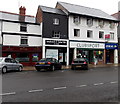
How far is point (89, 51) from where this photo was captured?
1099 inches

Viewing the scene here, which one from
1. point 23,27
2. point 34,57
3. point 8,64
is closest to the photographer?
point 8,64

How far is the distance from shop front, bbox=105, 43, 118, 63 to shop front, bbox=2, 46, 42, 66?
1451 centimetres

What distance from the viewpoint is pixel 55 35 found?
80.9ft

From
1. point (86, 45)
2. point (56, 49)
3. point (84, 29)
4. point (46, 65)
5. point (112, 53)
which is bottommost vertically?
point (46, 65)

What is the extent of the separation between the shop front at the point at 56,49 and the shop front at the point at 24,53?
3.74 feet

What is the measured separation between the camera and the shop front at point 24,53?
68.9 feet

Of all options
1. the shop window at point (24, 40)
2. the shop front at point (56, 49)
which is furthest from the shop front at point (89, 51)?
the shop window at point (24, 40)

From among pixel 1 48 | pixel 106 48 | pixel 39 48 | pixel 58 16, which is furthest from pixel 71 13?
pixel 1 48

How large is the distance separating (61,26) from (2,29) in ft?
31.2

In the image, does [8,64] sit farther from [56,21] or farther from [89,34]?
[89,34]

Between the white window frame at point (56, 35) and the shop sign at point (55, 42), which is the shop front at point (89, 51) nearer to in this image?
the shop sign at point (55, 42)

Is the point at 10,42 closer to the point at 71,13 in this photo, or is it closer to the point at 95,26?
the point at 71,13

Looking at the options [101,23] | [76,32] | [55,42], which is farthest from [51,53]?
[101,23]

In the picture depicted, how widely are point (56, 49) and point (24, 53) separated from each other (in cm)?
540
